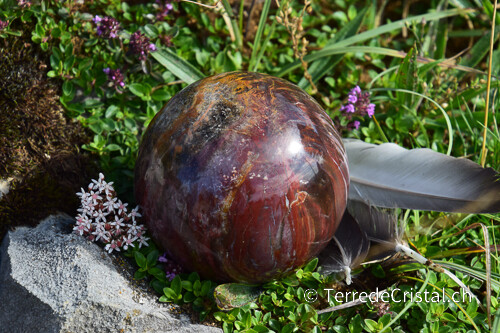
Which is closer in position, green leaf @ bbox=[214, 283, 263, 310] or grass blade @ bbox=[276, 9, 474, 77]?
green leaf @ bbox=[214, 283, 263, 310]

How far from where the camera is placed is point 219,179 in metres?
2.11

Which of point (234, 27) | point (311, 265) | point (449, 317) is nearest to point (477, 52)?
point (234, 27)

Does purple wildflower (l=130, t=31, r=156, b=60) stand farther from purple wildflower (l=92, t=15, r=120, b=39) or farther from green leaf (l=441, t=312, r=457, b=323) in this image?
green leaf (l=441, t=312, r=457, b=323)

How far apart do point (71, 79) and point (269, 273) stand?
179cm

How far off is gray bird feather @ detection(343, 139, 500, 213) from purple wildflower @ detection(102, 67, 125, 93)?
1511mm

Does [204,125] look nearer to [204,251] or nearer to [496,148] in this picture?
[204,251]

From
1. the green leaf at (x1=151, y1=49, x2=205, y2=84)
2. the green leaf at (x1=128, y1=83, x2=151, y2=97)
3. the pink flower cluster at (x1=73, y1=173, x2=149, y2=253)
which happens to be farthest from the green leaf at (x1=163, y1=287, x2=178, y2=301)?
the green leaf at (x1=151, y1=49, x2=205, y2=84)

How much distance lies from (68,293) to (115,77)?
1.39 meters

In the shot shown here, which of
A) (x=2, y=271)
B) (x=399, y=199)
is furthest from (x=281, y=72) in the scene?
(x=2, y=271)

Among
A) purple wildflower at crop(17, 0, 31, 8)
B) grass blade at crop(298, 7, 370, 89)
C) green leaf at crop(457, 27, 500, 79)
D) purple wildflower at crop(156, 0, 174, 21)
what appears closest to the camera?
purple wildflower at crop(17, 0, 31, 8)

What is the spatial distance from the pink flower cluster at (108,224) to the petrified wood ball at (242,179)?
16 cm

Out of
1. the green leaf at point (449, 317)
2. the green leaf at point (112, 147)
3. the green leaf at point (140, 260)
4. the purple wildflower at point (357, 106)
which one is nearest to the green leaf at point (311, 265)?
the green leaf at point (449, 317)

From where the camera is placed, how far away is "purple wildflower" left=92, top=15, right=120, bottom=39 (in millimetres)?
3021

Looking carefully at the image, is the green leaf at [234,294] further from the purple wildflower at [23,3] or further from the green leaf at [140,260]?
the purple wildflower at [23,3]
